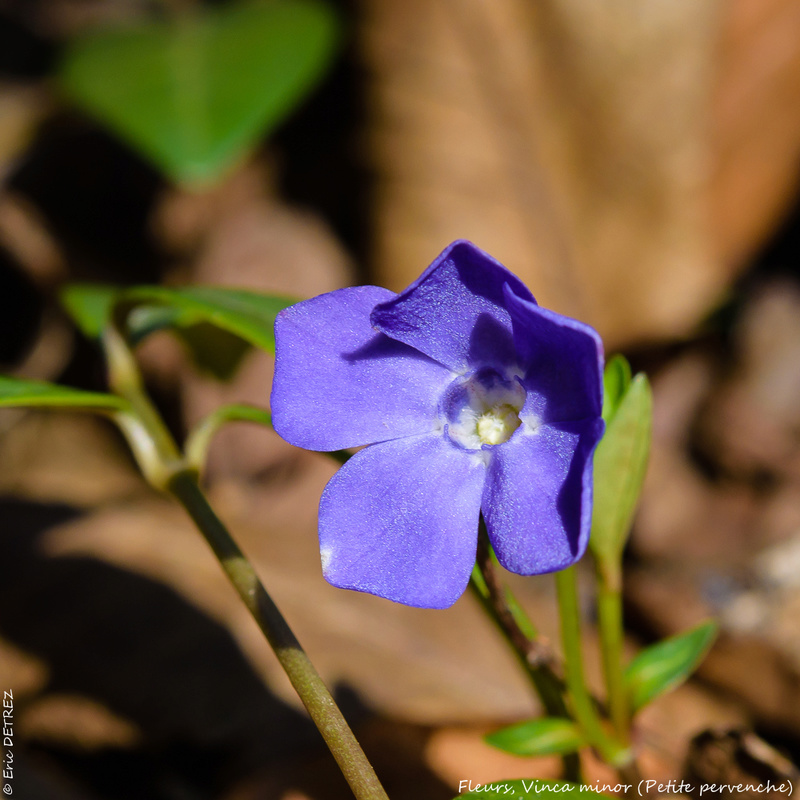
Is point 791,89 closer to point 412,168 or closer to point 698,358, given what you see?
point 698,358

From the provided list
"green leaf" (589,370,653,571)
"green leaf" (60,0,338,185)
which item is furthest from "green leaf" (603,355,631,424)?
"green leaf" (60,0,338,185)

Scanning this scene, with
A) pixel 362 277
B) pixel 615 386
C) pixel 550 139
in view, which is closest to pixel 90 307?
pixel 615 386

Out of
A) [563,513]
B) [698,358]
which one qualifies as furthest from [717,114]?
[563,513]

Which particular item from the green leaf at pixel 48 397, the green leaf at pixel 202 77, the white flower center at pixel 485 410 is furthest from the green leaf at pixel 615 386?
the green leaf at pixel 202 77

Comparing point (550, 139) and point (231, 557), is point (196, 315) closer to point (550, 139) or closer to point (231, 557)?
point (231, 557)

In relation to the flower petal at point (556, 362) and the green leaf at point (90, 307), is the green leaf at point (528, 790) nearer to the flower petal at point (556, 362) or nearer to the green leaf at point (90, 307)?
the flower petal at point (556, 362)

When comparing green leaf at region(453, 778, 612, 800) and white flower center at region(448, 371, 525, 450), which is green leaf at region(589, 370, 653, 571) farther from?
green leaf at region(453, 778, 612, 800)

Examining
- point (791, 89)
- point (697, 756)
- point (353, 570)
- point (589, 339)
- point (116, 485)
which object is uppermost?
point (791, 89)
